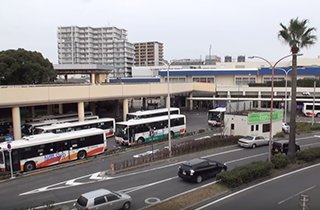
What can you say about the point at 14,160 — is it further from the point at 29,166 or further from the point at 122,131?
the point at 122,131

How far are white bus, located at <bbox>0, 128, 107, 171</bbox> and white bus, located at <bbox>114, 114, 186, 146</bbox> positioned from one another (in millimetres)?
4136

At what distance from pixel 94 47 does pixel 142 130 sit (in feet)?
403

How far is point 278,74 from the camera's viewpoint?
77688 millimetres

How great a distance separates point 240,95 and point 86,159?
4807cm

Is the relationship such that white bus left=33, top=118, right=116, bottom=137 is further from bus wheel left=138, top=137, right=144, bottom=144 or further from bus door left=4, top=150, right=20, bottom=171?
bus door left=4, top=150, right=20, bottom=171

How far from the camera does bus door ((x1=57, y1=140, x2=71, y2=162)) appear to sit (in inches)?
1135

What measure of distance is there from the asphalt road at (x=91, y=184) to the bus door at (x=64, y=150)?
1657 millimetres

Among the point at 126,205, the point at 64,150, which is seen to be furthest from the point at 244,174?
the point at 64,150

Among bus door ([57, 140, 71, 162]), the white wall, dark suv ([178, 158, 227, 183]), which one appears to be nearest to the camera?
dark suv ([178, 158, 227, 183])

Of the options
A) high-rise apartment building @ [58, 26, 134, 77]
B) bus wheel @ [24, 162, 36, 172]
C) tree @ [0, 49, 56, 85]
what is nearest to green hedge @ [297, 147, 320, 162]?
bus wheel @ [24, 162, 36, 172]

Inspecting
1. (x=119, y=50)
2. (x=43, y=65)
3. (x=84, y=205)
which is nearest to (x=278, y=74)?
(x=43, y=65)

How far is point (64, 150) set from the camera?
A: 95.8 ft

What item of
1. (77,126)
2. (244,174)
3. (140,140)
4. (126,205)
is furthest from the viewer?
(77,126)

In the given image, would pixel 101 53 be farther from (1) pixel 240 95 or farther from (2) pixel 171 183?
(2) pixel 171 183
